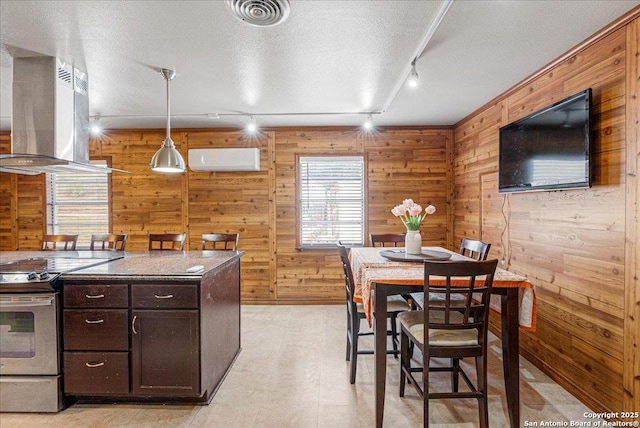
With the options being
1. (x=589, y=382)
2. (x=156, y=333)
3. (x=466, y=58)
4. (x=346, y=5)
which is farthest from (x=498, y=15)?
(x=156, y=333)

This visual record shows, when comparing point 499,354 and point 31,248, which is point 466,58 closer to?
point 499,354

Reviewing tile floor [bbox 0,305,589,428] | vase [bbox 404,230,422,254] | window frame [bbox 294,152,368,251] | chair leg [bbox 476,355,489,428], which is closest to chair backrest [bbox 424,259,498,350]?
chair leg [bbox 476,355,489,428]

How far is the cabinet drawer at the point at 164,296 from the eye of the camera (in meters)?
2.20

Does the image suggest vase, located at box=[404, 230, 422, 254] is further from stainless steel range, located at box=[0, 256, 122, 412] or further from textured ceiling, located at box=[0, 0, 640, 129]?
stainless steel range, located at box=[0, 256, 122, 412]

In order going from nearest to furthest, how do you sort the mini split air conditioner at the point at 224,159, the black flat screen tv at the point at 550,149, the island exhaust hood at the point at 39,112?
1. the black flat screen tv at the point at 550,149
2. the island exhaust hood at the point at 39,112
3. the mini split air conditioner at the point at 224,159

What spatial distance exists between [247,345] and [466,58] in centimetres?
323

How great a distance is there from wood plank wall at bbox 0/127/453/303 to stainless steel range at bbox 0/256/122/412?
8.78 feet

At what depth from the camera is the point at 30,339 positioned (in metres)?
2.24

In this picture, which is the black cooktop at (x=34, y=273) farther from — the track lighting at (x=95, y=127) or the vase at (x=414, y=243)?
the vase at (x=414, y=243)

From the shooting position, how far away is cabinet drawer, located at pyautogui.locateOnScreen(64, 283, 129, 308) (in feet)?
7.36

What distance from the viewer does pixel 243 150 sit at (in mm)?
4609

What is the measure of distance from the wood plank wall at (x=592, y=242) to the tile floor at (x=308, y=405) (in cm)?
29

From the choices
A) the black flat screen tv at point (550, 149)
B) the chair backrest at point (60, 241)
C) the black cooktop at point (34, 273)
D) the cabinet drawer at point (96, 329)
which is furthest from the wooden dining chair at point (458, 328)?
the chair backrest at point (60, 241)

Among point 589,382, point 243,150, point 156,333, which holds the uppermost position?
point 243,150
